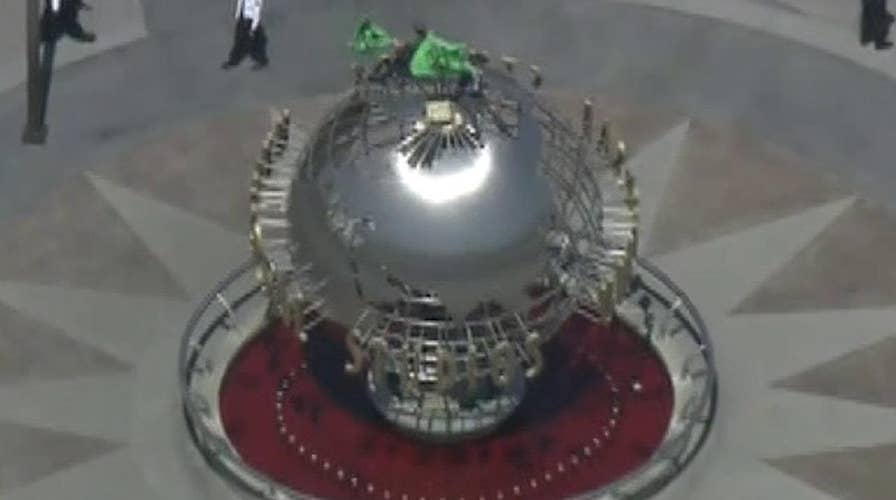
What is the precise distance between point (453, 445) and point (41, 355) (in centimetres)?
394

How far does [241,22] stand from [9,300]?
4.78 metres

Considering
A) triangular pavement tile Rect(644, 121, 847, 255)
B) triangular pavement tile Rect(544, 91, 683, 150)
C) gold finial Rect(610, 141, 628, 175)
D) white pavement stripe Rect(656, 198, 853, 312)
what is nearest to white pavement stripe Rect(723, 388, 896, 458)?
white pavement stripe Rect(656, 198, 853, 312)

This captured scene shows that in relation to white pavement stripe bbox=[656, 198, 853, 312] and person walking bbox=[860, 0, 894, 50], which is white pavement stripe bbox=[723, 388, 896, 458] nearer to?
white pavement stripe bbox=[656, 198, 853, 312]

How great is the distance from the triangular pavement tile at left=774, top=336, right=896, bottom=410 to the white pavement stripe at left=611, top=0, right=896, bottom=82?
4.87m

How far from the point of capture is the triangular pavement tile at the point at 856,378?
54.3ft

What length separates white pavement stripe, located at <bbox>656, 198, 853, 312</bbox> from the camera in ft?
58.2

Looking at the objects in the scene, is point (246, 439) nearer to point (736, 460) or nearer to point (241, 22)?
point (736, 460)

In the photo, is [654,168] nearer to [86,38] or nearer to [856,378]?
[856,378]

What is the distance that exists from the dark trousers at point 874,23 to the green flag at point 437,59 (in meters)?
8.47

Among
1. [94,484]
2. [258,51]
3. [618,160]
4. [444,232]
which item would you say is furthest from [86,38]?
[444,232]

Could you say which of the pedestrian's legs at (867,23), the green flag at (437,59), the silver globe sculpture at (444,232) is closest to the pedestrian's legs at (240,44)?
the silver globe sculpture at (444,232)

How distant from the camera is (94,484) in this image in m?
15.7

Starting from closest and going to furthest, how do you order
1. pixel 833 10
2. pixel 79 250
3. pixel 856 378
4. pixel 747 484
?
pixel 747 484 → pixel 856 378 → pixel 79 250 → pixel 833 10

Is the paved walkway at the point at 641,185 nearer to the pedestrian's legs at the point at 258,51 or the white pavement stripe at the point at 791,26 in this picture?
the white pavement stripe at the point at 791,26
